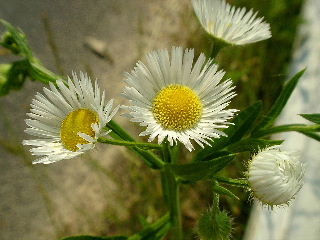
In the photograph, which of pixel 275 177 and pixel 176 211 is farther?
pixel 176 211

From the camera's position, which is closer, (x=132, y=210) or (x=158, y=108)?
(x=158, y=108)

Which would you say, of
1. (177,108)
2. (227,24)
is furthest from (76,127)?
(227,24)

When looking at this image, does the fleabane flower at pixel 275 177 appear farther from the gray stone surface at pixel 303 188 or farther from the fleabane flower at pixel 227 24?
the gray stone surface at pixel 303 188

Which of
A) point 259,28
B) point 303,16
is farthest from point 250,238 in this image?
point 303,16

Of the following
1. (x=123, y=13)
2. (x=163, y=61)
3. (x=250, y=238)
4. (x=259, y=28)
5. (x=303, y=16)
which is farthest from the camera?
(x=123, y=13)

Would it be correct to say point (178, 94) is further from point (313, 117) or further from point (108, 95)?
point (108, 95)

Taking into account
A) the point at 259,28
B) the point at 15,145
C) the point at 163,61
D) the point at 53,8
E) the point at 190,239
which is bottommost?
the point at 190,239

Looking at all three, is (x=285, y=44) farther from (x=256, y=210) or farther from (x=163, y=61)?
(x=163, y=61)

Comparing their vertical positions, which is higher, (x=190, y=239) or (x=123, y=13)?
(x=123, y=13)
